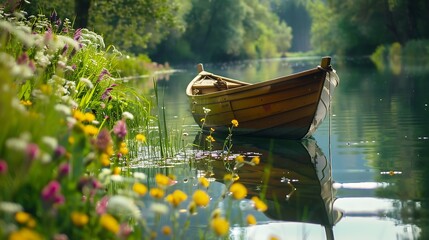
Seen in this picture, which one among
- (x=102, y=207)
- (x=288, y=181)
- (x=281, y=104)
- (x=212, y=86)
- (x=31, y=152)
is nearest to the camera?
(x=31, y=152)

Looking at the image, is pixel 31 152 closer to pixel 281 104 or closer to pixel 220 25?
pixel 281 104

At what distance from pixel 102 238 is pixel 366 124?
9023 mm

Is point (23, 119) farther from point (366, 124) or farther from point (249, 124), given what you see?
point (366, 124)

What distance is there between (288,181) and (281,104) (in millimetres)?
3311

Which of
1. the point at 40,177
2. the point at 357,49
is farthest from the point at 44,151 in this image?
the point at 357,49

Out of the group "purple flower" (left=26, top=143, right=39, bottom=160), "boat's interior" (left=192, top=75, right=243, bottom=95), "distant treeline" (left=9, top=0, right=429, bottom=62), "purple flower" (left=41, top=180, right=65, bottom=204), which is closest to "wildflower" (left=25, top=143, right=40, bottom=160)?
"purple flower" (left=26, top=143, right=39, bottom=160)

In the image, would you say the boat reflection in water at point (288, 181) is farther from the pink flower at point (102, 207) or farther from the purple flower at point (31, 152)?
the purple flower at point (31, 152)

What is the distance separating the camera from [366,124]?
11.8 metres

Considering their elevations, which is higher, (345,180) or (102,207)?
(345,180)

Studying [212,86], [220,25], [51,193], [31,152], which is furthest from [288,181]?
[220,25]

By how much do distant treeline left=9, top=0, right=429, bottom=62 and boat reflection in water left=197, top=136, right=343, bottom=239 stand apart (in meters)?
12.9

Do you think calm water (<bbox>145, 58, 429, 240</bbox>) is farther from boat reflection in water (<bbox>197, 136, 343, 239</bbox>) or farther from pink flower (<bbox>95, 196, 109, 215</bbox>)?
pink flower (<bbox>95, 196, 109, 215</bbox>)

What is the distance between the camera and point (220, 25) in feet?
207

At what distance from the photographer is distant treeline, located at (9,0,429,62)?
1077 inches
